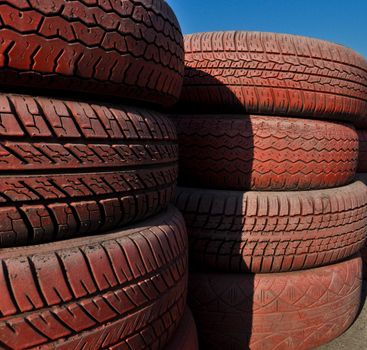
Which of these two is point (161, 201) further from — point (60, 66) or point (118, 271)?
point (60, 66)

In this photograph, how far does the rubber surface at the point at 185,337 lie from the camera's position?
1.07 m

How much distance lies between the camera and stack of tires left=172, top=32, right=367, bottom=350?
1.56 m

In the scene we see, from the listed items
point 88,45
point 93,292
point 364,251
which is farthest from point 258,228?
point 364,251

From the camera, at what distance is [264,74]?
156cm

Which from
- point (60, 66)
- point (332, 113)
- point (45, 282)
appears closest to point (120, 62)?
point (60, 66)

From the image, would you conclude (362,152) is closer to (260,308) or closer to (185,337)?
(260,308)

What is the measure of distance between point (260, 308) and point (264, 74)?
1040 mm

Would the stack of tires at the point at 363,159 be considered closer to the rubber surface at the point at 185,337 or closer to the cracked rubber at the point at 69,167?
the rubber surface at the point at 185,337

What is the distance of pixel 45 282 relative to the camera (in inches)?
28.2

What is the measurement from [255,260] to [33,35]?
49.5 inches

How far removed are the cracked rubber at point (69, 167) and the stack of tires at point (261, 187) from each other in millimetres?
676

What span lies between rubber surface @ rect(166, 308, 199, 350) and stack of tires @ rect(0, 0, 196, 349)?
0.07m

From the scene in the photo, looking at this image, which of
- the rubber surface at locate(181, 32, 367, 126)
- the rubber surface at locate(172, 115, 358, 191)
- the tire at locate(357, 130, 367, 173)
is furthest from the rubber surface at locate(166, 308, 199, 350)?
the tire at locate(357, 130, 367, 173)

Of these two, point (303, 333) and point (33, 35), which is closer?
point (33, 35)
